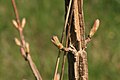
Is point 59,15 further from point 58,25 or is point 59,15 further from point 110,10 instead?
point 110,10

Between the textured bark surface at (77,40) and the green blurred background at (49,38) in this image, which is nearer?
the textured bark surface at (77,40)

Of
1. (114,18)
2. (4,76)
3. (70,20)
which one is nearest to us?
(70,20)

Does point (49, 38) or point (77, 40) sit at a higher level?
point (49, 38)

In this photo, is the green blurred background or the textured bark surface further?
the green blurred background

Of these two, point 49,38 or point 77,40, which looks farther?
point 49,38

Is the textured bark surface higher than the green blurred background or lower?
lower

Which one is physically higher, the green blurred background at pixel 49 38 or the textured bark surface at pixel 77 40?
the green blurred background at pixel 49 38

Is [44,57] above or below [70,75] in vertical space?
above

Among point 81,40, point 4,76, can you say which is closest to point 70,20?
point 81,40
